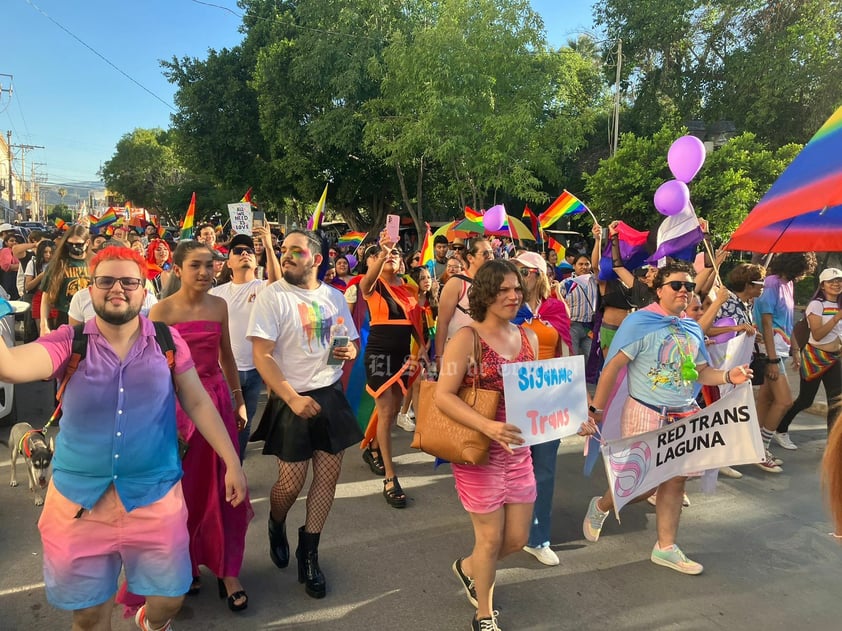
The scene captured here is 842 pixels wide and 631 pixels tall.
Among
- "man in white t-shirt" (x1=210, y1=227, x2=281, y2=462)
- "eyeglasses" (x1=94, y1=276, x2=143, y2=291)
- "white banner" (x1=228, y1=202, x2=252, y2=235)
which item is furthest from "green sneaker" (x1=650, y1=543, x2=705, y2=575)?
"white banner" (x1=228, y1=202, x2=252, y2=235)

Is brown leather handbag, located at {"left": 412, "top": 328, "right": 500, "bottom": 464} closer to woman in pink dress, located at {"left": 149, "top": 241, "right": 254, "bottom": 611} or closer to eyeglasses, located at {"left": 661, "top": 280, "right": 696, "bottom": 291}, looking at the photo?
woman in pink dress, located at {"left": 149, "top": 241, "right": 254, "bottom": 611}

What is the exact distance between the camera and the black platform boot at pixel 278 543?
347cm

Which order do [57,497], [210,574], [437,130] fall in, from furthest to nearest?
1. [437,130]
2. [210,574]
3. [57,497]

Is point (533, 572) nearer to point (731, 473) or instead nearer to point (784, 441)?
point (731, 473)

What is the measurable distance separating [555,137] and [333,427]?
649 inches

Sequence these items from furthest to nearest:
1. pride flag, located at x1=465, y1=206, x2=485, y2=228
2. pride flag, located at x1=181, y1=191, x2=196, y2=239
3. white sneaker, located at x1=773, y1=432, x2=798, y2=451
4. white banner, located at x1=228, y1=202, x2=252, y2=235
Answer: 1. pride flag, located at x1=465, y1=206, x2=485, y2=228
2. pride flag, located at x1=181, y1=191, x2=196, y2=239
3. white banner, located at x1=228, y1=202, x2=252, y2=235
4. white sneaker, located at x1=773, y1=432, x2=798, y2=451

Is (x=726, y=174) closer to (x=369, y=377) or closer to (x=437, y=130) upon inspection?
(x=437, y=130)

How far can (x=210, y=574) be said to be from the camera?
3.52 metres

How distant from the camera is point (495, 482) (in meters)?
2.84

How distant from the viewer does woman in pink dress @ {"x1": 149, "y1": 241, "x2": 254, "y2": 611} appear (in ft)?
10.4

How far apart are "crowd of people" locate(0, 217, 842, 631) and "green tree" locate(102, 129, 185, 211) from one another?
64601mm

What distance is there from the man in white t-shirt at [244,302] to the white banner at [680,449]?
250 cm

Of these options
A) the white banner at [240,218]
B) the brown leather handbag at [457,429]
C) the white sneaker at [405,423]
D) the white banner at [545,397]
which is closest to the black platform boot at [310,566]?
A: the brown leather handbag at [457,429]

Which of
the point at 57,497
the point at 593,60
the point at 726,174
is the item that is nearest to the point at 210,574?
the point at 57,497
